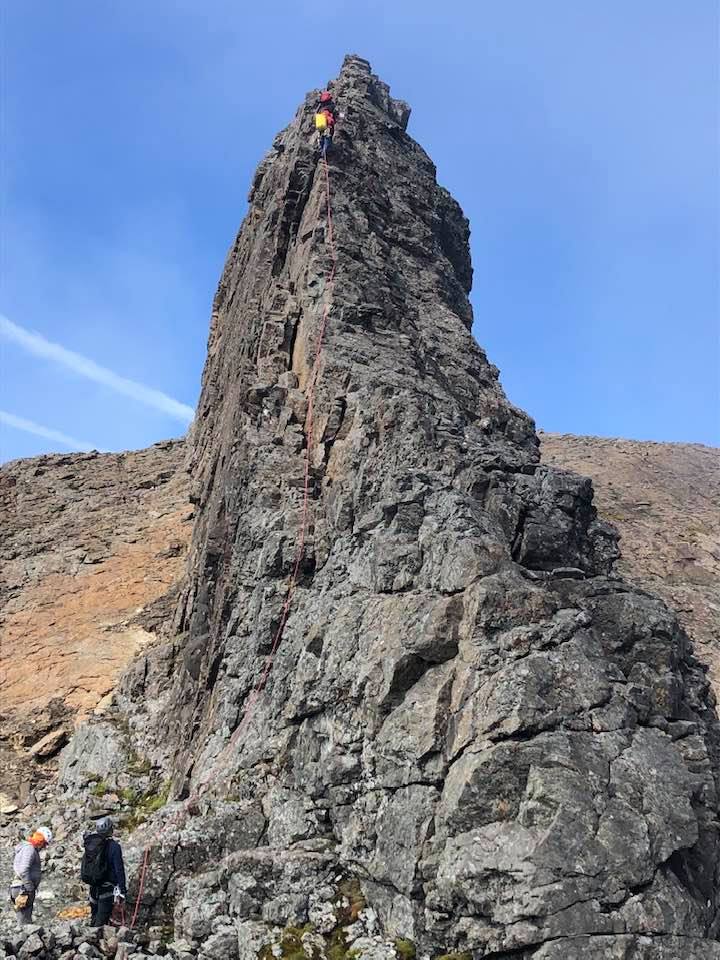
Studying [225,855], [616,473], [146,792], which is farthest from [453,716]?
[616,473]

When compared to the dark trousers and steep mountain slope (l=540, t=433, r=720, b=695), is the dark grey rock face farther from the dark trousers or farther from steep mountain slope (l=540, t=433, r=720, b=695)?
steep mountain slope (l=540, t=433, r=720, b=695)

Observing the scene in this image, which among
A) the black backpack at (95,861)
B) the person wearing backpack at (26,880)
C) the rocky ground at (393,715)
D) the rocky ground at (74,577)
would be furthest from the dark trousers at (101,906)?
the rocky ground at (74,577)

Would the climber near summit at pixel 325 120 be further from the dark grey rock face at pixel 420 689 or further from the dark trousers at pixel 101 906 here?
the dark trousers at pixel 101 906

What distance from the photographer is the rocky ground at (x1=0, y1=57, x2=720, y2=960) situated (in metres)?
8.48

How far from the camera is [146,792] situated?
15305 mm

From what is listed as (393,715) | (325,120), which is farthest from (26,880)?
(325,120)

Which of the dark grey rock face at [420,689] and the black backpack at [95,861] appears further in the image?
the black backpack at [95,861]

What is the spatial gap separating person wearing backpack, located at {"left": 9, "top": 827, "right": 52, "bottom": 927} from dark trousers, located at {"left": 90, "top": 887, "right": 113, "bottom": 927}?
128 cm

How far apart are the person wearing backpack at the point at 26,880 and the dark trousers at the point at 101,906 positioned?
1275mm

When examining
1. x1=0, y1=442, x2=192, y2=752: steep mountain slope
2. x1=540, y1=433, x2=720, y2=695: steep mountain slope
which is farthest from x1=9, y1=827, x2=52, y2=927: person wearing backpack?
x1=540, y1=433, x2=720, y2=695: steep mountain slope

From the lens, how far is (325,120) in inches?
924

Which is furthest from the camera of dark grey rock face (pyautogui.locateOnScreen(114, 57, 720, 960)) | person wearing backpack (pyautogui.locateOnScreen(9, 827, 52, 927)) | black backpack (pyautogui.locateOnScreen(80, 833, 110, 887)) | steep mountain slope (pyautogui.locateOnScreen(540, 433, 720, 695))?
steep mountain slope (pyautogui.locateOnScreen(540, 433, 720, 695))

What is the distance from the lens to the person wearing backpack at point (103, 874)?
10406 millimetres

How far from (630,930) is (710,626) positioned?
1058 inches
